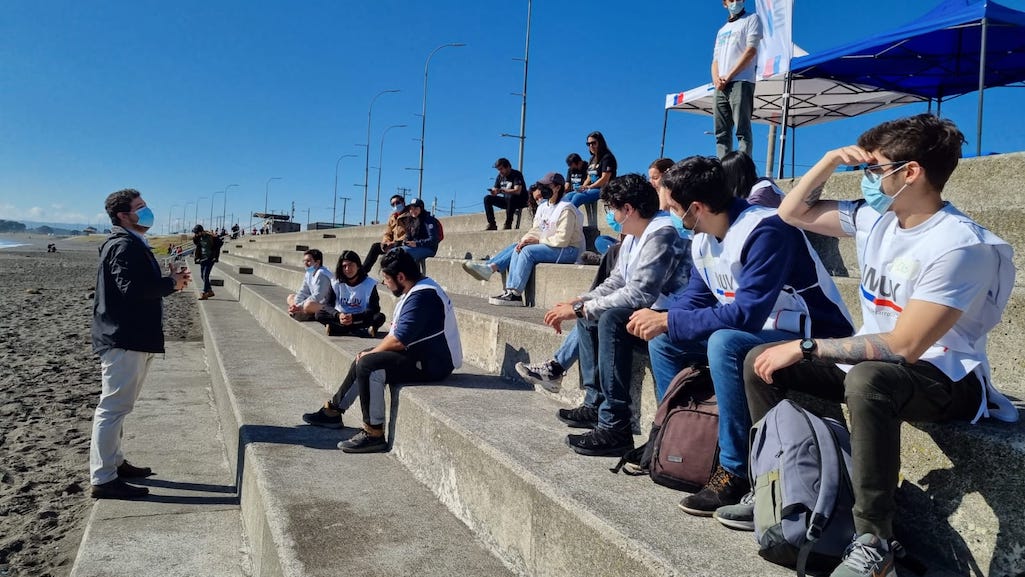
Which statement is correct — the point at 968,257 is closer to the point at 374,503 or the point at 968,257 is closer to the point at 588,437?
the point at 588,437

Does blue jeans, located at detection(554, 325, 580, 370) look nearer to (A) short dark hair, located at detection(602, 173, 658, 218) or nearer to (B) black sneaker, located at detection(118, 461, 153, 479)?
(A) short dark hair, located at detection(602, 173, 658, 218)

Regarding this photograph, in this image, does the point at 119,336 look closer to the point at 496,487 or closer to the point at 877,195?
the point at 496,487

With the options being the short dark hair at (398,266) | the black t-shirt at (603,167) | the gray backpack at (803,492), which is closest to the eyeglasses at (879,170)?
the gray backpack at (803,492)

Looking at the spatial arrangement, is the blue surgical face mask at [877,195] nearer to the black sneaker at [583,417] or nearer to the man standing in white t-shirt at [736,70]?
the black sneaker at [583,417]

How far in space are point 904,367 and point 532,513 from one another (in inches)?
50.6

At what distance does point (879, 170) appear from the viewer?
81.0 inches

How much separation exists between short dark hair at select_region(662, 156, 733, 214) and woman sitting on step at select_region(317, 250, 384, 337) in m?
4.19

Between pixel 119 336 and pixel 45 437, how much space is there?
214cm

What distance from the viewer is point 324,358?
225 inches

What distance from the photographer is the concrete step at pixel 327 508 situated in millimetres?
2434

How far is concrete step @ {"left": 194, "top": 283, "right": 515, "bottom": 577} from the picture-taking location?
2.43 metres

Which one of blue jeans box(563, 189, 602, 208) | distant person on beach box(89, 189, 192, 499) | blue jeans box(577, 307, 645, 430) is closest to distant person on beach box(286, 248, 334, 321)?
blue jeans box(563, 189, 602, 208)

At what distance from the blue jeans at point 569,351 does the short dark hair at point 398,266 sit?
1.27 metres

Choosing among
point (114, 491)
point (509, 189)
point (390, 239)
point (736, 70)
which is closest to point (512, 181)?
point (509, 189)
